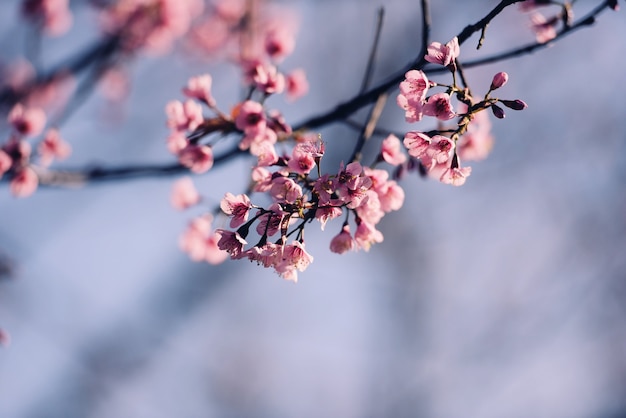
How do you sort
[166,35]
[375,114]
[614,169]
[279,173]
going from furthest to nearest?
[614,169] < [166,35] < [375,114] < [279,173]

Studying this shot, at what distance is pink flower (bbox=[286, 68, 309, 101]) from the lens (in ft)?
7.93

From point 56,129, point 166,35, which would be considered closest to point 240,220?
point 56,129

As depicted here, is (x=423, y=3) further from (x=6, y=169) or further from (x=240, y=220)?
(x=6, y=169)

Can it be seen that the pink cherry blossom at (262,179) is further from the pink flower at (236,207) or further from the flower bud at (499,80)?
the flower bud at (499,80)

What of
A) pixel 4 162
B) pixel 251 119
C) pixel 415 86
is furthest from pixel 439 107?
pixel 4 162

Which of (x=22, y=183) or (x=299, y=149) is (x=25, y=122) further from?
(x=299, y=149)

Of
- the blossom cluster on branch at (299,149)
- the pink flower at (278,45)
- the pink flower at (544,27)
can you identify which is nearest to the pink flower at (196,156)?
the blossom cluster on branch at (299,149)

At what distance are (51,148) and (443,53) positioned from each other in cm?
233

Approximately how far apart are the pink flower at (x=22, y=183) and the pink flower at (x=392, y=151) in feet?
6.38

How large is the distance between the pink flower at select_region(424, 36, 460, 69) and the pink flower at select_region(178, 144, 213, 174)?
1.08 metres

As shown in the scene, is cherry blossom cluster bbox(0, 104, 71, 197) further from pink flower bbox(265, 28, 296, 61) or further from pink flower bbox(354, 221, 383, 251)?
pink flower bbox(354, 221, 383, 251)

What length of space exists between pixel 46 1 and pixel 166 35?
1158 millimetres

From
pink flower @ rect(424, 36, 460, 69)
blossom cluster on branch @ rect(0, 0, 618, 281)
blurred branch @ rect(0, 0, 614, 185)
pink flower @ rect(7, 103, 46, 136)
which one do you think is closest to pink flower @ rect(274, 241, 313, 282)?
blossom cluster on branch @ rect(0, 0, 618, 281)

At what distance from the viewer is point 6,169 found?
254 centimetres
